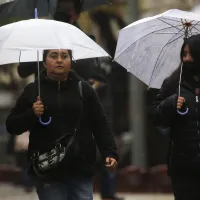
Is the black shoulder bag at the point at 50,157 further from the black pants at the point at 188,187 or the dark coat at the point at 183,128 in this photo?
the black pants at the point at 188,187

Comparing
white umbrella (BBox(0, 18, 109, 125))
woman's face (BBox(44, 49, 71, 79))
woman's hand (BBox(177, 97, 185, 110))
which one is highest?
Result: white umbrella (BBox(0, 18, 109, 125))

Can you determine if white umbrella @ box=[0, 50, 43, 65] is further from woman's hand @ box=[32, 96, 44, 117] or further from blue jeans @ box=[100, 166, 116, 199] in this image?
blue jeans @ box=[100, 166, 116, 199]

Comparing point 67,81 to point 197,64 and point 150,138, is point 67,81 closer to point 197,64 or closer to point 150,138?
point 197,64

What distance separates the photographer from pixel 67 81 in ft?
21.5

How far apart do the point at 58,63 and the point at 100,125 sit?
0.52 metres

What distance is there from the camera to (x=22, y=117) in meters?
6.43

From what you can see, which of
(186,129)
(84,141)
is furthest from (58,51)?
(186,129)

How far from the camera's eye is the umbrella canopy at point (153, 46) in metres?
7.00

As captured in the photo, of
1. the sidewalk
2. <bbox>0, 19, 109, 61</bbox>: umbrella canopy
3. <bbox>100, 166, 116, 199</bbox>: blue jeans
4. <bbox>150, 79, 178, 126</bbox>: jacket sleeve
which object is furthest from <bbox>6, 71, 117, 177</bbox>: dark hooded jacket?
the sidewalk

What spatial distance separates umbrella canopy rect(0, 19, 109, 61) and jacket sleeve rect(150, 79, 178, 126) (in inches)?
23.5

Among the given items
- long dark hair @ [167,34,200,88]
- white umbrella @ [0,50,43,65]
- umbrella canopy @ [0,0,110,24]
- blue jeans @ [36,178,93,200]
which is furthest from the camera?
umbrella canopy @ [0,0,110,24]

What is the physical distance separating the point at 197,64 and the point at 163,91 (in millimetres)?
302

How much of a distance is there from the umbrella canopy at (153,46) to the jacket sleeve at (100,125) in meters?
0.72

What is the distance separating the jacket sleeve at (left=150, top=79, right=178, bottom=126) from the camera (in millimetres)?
6176
